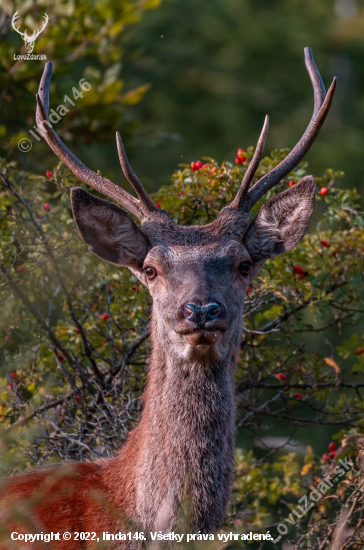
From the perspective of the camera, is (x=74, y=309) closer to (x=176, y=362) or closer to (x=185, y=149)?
(x=176, y=362)

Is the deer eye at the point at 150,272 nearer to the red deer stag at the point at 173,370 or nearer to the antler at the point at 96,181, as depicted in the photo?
the red deer stag at the point at 173,370

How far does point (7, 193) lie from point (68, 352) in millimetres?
1224

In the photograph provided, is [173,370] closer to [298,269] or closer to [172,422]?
[172,422]

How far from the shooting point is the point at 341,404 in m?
8.65

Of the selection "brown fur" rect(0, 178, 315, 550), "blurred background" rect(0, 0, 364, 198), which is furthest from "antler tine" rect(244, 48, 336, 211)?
"blurred background" rect(0, 0, 364, 198)

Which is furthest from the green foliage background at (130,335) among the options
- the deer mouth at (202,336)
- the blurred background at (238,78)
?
the blurred background at (238,78)

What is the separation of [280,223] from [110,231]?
3.41 feet

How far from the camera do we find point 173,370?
21.9 feet

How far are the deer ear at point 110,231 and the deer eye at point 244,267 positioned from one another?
57 centimetres

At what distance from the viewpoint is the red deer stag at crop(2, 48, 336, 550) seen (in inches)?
252

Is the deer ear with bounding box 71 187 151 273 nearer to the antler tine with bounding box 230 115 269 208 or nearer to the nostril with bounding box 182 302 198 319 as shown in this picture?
the antler tine with bounding box 230 115 269 208

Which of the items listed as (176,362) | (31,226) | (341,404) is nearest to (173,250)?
(176,362)

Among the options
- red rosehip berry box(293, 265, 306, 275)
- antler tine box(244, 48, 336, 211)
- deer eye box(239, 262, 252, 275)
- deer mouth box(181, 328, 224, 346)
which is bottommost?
deer mouth box(181, 328, 224, 346)

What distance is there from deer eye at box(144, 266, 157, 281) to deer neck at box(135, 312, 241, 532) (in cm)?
39
